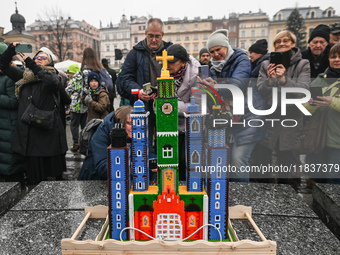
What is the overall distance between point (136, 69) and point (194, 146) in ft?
5.32

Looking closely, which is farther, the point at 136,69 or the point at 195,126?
the point at 136,69

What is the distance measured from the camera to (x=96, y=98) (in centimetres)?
434

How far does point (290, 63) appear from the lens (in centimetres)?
303

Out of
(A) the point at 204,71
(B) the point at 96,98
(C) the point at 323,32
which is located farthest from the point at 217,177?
(B) the point at 96,98

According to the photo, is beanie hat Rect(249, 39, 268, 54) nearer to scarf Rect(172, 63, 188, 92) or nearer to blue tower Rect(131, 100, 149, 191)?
scarf Rect(172, 63, 188, 92)

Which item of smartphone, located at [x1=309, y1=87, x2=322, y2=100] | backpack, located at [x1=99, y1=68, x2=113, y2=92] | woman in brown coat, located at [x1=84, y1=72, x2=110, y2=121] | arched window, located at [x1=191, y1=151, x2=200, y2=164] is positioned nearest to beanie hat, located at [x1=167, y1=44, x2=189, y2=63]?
arched window, located at [x1=191, y1=151, x2=200, y2=164]

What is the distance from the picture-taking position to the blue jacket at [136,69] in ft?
9.07

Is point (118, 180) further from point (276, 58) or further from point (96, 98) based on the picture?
point (96, 98)

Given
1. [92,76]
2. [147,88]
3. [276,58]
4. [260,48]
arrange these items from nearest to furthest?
[147,88] < [276,58] < [260,48] < [92,76]

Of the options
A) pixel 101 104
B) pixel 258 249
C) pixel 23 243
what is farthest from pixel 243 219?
pixel 101 104

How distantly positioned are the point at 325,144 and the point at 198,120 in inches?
81.2

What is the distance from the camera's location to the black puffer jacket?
10.5 ft

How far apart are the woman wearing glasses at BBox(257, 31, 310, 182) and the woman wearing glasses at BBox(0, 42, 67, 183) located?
2.24m

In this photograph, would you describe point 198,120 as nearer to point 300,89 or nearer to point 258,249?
point 258,249
